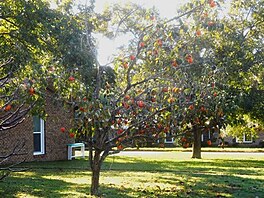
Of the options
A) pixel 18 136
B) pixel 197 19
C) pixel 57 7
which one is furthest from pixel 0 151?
pixel 197 19

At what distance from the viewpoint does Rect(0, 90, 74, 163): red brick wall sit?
667 inches

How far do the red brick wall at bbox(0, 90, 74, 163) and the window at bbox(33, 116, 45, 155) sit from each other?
0.62ft

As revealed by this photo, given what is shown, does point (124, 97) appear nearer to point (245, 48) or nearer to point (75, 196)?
point (75, 196)

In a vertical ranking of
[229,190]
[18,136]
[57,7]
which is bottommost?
[229,190]

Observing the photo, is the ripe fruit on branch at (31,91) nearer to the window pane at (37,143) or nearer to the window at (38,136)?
the window at (38,136)

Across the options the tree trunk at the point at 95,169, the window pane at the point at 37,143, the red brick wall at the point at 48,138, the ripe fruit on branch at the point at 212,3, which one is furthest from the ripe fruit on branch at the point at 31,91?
the window pane at the point at 37,143

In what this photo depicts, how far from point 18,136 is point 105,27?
31.4 feet

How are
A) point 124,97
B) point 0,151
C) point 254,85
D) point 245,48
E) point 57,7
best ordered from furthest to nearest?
1. point 254,85
2. point 245,48
3. point 0,151
4. point 57,7
5. point 124,97

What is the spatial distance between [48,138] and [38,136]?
502 millimetres

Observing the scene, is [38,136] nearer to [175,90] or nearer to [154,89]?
[154,89]

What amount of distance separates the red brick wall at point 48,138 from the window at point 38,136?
0.19 metres

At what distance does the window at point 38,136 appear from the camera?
60.4 ft

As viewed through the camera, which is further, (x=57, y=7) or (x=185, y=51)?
(x=57, y=7)

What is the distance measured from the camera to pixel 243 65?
1766cm
